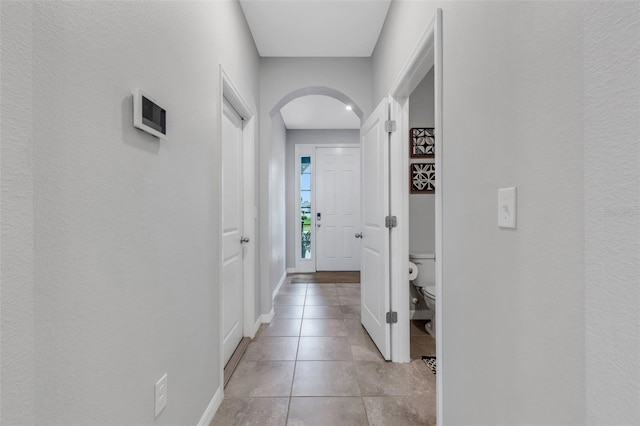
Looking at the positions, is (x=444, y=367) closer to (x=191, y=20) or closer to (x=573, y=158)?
(x=573, y=158)

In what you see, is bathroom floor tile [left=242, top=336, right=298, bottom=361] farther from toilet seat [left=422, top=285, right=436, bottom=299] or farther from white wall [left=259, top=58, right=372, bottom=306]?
toilet seat [left=422, top=285, right=436, bottom=299]

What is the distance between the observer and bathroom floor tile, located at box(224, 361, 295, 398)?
193cm

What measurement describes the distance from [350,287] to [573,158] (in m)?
4.15

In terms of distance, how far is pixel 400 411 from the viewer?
5.74 ft

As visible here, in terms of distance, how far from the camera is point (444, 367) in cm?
138

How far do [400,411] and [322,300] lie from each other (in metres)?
2.22

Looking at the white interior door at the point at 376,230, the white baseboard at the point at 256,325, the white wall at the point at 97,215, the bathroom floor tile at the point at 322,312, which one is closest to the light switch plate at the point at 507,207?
the white wall at the point at 97,215

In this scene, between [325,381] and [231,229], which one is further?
[231,229]

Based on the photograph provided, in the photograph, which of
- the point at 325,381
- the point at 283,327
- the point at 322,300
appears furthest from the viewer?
the point at 322,300

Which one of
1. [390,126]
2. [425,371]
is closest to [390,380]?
[425,371]

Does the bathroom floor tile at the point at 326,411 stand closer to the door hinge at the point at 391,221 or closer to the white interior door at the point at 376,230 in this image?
the white interior door at the point at 376,230

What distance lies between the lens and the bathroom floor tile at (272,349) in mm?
2381

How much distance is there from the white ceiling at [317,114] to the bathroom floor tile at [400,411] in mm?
3487

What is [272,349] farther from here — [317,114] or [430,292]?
[317,114]
